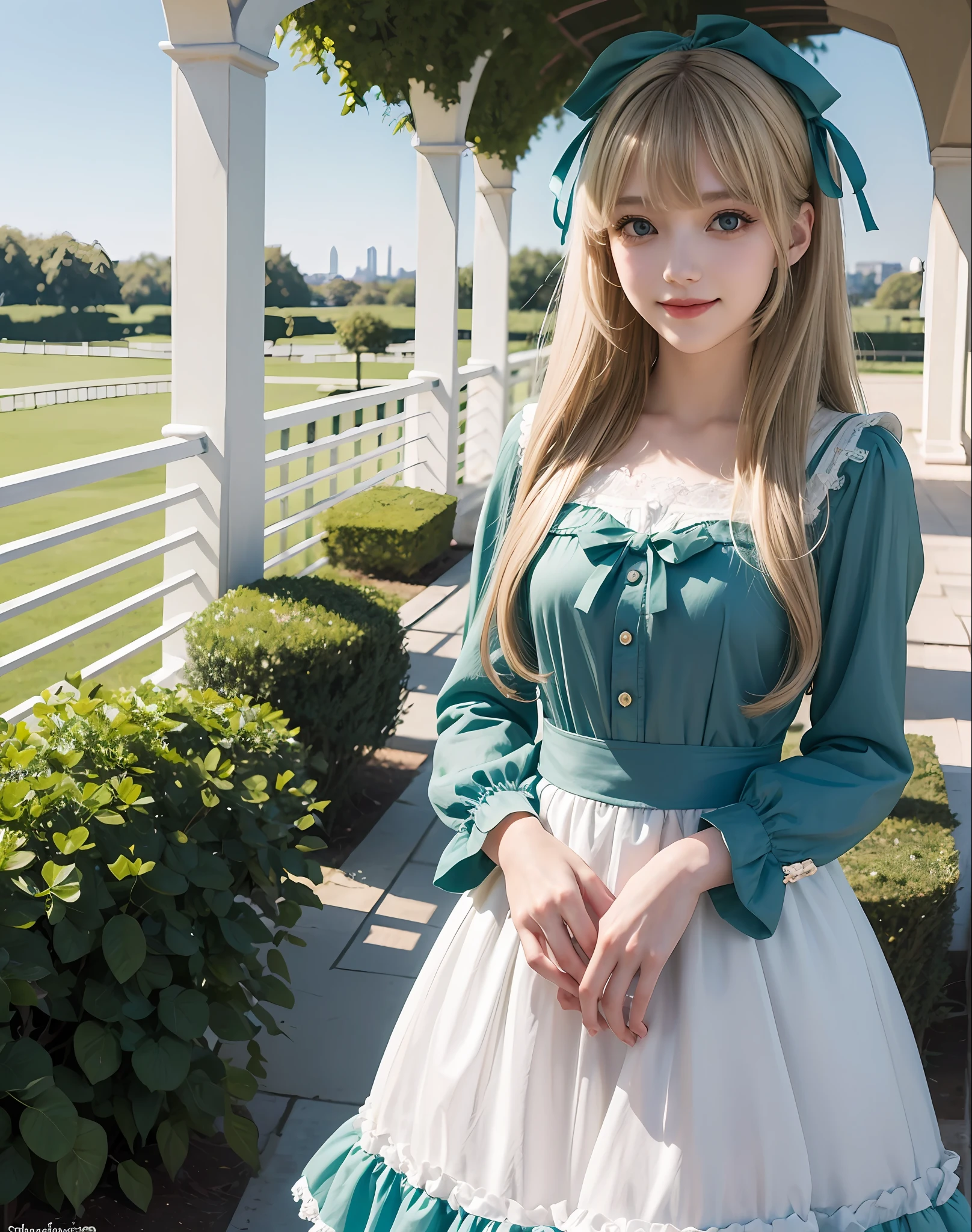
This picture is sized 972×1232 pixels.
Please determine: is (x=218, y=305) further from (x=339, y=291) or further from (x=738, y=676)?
(x=339, y=291)

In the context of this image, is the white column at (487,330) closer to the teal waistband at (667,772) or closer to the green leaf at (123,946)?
the green leaf at (123,946)

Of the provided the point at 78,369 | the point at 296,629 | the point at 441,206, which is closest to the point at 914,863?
the point at 296,629

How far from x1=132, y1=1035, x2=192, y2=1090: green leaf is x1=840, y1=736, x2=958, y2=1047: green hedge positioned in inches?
45.4

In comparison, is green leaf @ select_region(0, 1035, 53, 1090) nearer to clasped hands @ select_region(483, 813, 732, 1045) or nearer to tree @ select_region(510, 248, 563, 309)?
clasped hands @ select_region(483, 813, 732, 1045)

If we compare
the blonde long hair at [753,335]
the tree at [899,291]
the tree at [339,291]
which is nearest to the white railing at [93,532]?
the blonde long hair at [753,335]

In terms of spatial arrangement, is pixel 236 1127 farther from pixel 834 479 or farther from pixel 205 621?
pixel 205 621

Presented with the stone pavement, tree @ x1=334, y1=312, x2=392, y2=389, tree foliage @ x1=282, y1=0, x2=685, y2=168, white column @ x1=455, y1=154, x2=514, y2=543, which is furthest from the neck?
white column @ x1=455, y1=154, x2=514, y2=543

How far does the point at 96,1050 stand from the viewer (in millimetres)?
1550

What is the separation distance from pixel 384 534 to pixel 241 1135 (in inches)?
185

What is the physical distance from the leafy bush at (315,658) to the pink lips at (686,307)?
6.97 feet

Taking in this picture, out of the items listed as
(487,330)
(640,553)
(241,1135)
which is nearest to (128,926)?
(241,1135)

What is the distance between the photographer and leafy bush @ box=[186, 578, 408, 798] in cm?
304

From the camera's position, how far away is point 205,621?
3.18 meters

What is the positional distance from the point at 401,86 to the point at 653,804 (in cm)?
556
